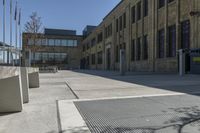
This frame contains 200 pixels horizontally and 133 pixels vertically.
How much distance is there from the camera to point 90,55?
7431 cm

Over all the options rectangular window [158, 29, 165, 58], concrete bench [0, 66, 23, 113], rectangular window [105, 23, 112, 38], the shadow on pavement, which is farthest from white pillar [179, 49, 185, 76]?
rectangular window [105, 23, 112, 38]

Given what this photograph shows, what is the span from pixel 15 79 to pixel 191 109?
4.43 metres

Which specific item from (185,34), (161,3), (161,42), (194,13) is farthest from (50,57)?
(194,13)

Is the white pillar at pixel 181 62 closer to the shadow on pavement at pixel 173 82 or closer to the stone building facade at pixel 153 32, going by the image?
the stone building facade at pixel 153 32

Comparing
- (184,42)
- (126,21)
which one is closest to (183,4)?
(184,42)

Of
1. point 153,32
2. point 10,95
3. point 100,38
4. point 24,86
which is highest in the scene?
point 100,38

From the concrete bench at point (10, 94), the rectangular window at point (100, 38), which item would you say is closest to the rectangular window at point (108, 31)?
the rectangular window at point (100, 38)

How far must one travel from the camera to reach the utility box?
20.2 meters

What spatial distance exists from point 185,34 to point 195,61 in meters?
3.65

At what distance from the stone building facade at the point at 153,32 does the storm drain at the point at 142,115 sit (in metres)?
15.4

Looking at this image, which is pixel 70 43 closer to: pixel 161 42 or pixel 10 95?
pixel 161 42

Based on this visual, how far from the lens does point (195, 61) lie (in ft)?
66.9

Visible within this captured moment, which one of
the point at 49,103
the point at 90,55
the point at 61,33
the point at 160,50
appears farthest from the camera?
the point at 61,33

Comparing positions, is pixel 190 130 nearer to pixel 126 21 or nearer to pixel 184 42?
pixel 184 42
